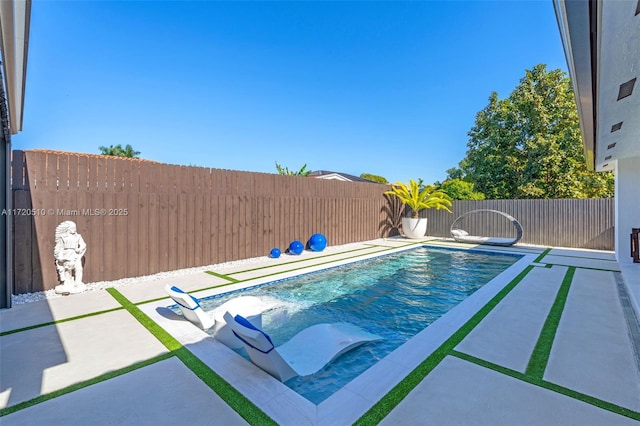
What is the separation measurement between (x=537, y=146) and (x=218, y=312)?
730 inches

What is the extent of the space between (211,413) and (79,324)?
2.92 metres

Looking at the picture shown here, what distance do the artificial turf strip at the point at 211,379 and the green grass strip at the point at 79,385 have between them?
7.9 inches

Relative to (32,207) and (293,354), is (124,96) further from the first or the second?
(293,354)

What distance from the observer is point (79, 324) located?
3748mm

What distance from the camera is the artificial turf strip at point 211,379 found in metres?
2.05

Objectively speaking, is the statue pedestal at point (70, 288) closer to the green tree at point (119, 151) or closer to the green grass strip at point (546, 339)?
the green grass strip at point (546, 339)

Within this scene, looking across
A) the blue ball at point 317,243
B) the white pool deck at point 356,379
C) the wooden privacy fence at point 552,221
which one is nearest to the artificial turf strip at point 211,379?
the white pool deck at point 356,379

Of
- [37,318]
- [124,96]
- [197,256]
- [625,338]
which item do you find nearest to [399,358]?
[625,338]

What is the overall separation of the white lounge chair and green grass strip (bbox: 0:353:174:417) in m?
0.91

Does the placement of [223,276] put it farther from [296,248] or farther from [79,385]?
[79,385]

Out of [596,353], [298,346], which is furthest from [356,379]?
[596,353]

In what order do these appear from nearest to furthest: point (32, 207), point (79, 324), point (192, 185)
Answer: point (79, 324) < point (32, 207) < point (192, 185)

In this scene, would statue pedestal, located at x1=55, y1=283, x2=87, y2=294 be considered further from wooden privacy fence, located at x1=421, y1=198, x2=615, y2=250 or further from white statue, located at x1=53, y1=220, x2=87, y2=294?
wooden privacy fence, located at x1=421, y1=198, x2=615, y2=250

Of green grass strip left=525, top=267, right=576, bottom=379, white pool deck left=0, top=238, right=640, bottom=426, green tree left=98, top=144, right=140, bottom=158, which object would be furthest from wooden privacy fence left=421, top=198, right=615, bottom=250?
green tree left=98, top=144, right=140, bottom=158
